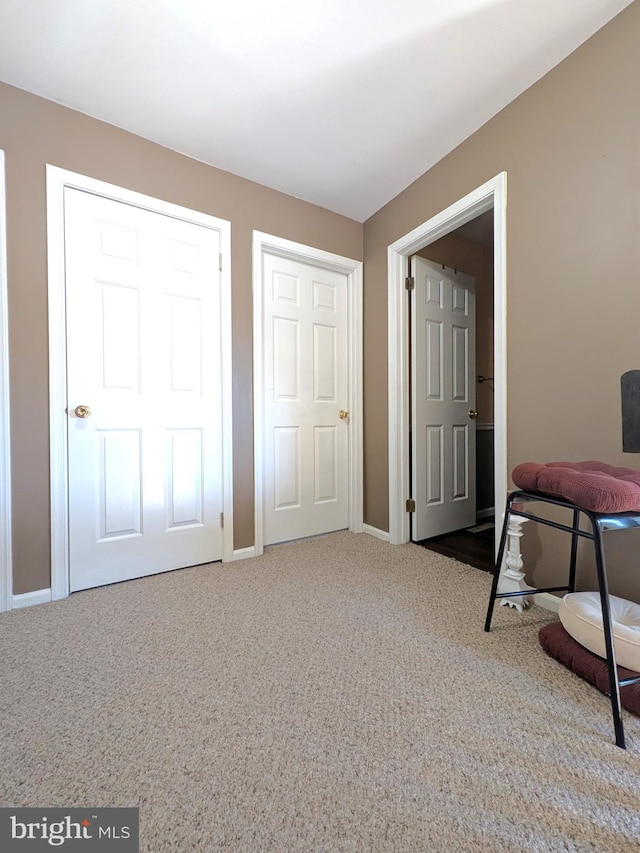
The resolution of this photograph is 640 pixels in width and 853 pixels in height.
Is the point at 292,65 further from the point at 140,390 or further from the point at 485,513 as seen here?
the point at 485,513

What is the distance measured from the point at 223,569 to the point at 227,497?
41 cm

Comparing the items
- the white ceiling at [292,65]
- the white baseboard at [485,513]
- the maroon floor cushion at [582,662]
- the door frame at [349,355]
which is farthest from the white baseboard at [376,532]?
the white ceiling at [292,65]

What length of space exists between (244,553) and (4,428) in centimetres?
139

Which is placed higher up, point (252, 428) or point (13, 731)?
point (252, 428)

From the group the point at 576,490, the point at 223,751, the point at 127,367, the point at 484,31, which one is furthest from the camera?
the point at 127,367

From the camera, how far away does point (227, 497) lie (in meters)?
2.22

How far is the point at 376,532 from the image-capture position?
2.67 m

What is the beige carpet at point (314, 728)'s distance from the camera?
2.46 feet

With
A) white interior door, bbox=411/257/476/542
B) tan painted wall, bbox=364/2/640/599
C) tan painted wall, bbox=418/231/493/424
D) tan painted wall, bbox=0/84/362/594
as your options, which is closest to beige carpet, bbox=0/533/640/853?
tan painted wall, bbox=0/84/362/594

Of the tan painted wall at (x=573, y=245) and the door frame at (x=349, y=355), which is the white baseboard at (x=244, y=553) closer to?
the door frame at (x=349, y=355)

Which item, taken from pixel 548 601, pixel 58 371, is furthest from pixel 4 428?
pixel 548 601

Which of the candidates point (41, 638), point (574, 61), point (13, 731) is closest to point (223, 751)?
point (13, 731)

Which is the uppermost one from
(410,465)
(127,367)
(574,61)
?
(574,61)

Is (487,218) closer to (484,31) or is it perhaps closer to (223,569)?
(484,31)
